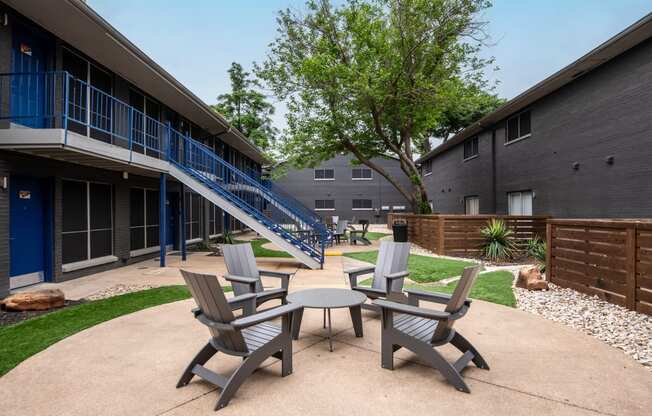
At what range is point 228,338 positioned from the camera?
3.06 metres

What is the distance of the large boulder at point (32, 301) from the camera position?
18.2ft

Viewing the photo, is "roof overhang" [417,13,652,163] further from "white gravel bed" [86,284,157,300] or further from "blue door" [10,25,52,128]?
"blue door" [10,25,52,128]

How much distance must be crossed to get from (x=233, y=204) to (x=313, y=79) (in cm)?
728

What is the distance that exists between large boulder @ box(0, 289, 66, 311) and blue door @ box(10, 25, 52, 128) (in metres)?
3.07

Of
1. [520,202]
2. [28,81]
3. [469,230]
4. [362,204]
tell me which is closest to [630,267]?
[469,230]

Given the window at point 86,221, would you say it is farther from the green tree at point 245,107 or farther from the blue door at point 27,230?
the green tree at point 245,107

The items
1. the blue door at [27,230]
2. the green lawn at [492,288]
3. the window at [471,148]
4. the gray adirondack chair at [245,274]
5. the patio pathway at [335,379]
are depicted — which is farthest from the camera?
the window at [471,148]

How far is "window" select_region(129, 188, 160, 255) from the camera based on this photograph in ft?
34.8

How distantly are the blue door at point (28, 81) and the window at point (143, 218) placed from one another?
3729 mm

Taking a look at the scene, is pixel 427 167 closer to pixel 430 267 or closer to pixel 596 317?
pixel 430 267

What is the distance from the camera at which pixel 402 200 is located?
34750 mm

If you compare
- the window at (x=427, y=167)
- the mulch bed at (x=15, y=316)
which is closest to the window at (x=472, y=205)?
the window at (x=427, y=167)

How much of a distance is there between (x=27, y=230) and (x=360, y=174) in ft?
95.7

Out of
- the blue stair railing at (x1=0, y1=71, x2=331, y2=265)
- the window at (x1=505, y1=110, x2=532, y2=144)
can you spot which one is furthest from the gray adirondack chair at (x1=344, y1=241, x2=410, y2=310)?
the window at (x1=505, y1=110, x2=532, y2=144)
